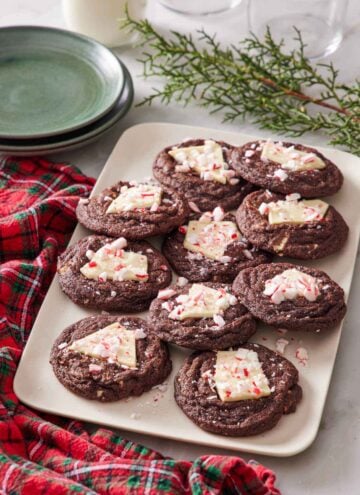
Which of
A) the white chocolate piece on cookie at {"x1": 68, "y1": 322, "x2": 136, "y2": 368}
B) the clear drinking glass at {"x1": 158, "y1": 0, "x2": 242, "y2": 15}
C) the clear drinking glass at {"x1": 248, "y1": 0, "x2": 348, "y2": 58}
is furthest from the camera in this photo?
the clear drinking glass at {"x1": 158, "y1": 0, "x2": 242, "y2": 15}

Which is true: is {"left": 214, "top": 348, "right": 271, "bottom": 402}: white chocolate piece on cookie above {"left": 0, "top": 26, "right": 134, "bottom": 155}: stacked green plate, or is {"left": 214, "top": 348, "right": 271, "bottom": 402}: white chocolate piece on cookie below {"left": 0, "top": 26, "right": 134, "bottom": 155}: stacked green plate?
above

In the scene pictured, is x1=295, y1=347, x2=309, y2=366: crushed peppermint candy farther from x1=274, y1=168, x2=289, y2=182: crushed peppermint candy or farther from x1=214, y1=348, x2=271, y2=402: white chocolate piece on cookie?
x1=274, y1=168, x2=289, y2=182: crushed peppermint candy

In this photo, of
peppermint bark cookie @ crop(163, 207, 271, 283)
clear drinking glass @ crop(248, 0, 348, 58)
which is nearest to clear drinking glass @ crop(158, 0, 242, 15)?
clear drinking glass @ crop(248, 0, 348, 58)

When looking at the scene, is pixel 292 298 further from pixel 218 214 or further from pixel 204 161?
pixel 204 161

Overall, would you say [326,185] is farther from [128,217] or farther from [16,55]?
[16,55]

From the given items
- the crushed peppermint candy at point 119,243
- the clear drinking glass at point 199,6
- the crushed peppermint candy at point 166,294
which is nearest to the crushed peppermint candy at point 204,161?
the crushed peppermint candy at point 119,243

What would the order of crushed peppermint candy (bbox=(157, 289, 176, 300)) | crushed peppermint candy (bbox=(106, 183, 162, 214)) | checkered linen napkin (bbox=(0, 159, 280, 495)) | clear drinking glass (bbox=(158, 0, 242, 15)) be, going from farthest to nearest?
clear drinking glass (bbox=(158, 0, 242, 15)) < crushed peppermint candy (bbox=(106, 183, 162, 214)) < crushed peppermint candy (bbox=(157, 289, 176, 300)) < checkered linen napkin (bbox=(0, 159, 280, 495))
